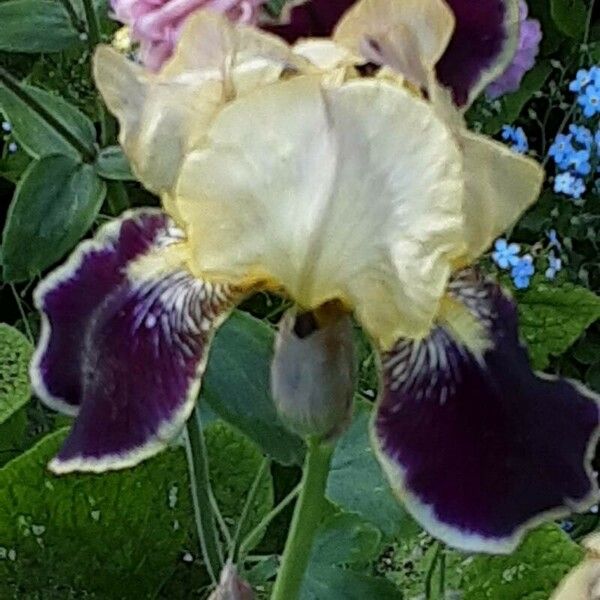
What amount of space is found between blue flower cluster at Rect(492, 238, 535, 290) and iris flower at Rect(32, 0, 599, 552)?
642 millimetres

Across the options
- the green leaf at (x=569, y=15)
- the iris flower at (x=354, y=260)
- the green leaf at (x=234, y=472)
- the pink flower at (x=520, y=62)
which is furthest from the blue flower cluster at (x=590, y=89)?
the iris flower at (x=354, y=260)

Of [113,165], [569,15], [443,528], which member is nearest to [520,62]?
[113,165]

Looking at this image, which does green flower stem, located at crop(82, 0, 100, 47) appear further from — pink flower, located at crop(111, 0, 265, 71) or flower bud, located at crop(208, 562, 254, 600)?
flower bud, located at crop(208, 562, 254, 600)

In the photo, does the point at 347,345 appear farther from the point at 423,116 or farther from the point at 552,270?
the point at 552,270

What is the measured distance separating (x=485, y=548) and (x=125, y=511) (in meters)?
0.39

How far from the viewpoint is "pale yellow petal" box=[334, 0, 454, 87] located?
0.52 metres

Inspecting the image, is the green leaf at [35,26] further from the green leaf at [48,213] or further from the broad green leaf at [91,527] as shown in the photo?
the broad green leaf at [91,527]

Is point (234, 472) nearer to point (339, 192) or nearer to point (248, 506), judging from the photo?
point (248, 506)

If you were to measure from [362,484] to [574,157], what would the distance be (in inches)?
23.9

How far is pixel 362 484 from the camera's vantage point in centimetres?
84

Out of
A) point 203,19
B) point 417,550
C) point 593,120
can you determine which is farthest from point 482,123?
point 203,19

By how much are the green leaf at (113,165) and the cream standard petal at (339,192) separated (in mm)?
335

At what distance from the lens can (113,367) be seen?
0.54 m

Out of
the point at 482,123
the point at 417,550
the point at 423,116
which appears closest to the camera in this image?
the point at 423,116
